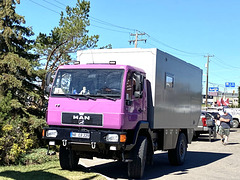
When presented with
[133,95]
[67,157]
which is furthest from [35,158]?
[133,95]

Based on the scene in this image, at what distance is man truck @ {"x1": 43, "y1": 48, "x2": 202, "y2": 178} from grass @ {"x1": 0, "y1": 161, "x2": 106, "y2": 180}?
1.34 ft

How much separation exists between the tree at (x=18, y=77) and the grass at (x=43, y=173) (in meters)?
1.37

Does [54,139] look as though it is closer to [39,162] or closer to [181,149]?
[39,162]

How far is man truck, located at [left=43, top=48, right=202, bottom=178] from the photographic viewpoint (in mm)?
7719

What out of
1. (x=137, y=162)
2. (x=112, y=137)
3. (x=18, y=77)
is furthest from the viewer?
(x=18, y=77)

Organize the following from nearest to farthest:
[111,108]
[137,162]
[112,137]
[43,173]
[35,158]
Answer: [112,137]
[111,108]
[137,162]
[43,173]
[35,158]

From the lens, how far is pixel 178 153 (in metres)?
11.2

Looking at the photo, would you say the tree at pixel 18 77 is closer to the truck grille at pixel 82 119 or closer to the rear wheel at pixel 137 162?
the truck grille at pixel 82 119

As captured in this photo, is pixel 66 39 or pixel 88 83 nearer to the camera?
pixel 88 83

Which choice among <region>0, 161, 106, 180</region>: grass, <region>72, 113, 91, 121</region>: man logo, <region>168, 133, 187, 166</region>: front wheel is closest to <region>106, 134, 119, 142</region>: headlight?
<region>72, 113, 91, 121</region>: man logo

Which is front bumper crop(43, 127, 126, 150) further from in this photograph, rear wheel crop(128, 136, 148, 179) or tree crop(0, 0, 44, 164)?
tree crop(0, 0, 44, 164)

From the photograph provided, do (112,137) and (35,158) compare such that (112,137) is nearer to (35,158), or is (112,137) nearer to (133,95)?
(133,95)

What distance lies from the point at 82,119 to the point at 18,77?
15.6 ft

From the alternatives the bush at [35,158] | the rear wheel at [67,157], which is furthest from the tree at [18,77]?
the rear wheel at [67,157]
